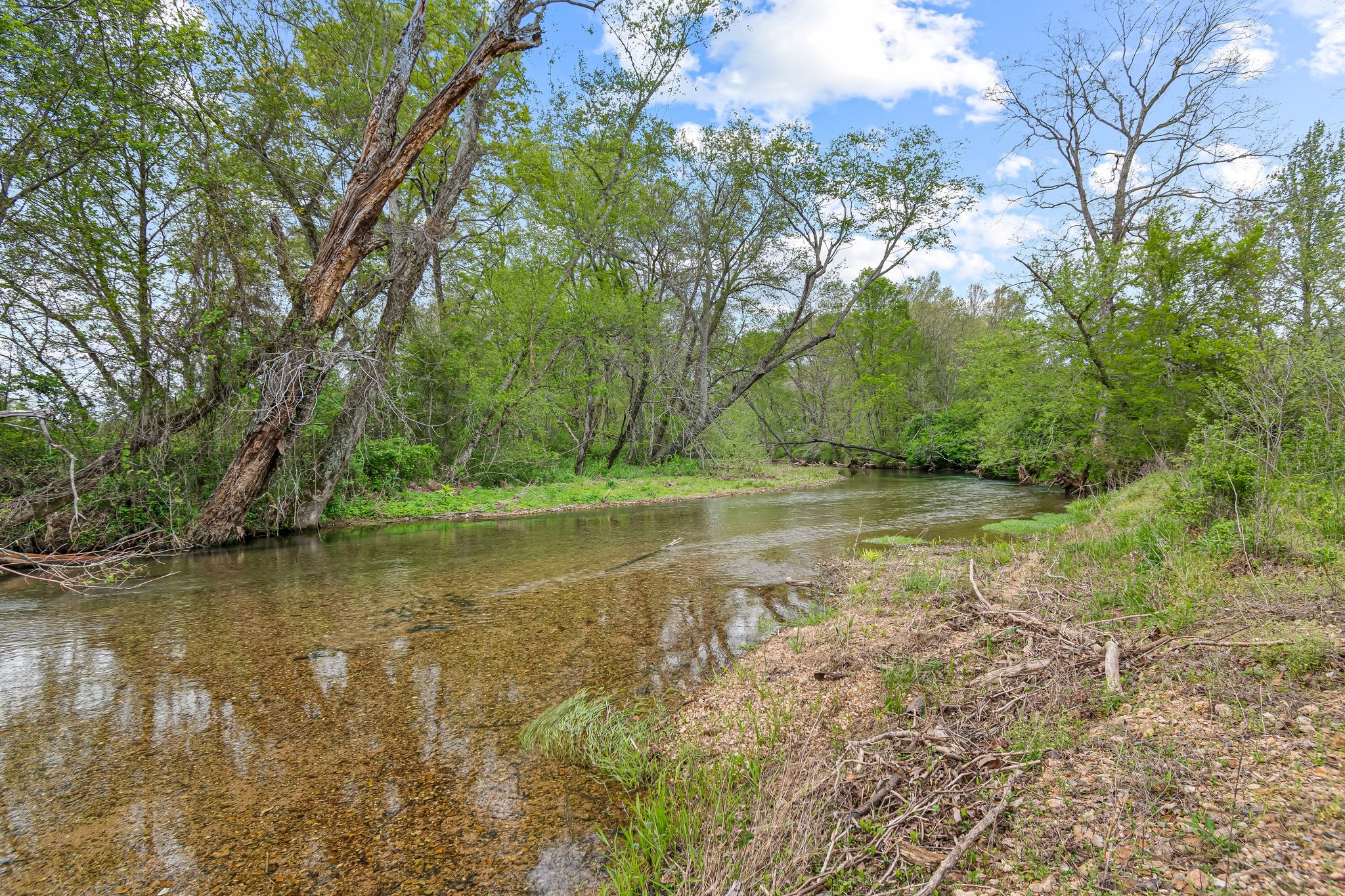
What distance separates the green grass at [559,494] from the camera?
1341cm

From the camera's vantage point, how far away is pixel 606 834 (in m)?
2.76

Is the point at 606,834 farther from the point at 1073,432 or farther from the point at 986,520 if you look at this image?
the point at 1073,432

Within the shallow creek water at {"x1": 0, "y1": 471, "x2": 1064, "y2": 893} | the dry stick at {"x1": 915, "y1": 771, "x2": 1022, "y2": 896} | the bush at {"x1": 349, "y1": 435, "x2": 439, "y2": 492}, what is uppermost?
the bush at {"x1": 349, "y1": 435, "x2": 439, "y2": 492}

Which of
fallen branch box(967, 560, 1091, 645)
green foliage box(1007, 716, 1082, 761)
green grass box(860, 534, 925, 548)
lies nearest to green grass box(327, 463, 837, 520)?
green grass box(860, 534, 925, 548)

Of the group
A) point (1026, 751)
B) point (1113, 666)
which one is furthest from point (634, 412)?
point (1026, 751)

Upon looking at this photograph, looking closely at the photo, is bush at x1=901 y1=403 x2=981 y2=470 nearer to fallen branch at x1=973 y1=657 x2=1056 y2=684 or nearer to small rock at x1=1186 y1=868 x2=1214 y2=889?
fallen branch at x1=973 y1=657 x2=1056 y2=684

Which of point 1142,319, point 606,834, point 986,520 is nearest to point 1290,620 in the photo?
point 606,834

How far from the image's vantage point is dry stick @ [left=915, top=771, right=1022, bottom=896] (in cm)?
188

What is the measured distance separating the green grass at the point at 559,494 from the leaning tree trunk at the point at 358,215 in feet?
10.9

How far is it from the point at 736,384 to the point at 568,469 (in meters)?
8.44

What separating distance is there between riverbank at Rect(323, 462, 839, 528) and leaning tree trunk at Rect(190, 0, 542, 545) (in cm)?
329

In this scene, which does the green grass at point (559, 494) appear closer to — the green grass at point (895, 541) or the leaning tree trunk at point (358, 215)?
the leaning tree trunk at point (358, 215)

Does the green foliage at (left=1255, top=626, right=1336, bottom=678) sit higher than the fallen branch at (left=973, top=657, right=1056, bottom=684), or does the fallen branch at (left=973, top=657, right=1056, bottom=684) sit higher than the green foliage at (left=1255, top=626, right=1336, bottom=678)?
the green foliage at (left=1255, top=626, right=1336, bottom=678)

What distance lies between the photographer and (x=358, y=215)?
9.16 meters
